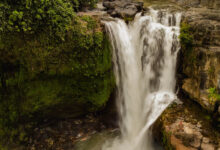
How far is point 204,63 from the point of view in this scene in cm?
525

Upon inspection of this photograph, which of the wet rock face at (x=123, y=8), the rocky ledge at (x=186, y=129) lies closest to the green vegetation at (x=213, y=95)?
the rocky ledge at (x=186, y=129)

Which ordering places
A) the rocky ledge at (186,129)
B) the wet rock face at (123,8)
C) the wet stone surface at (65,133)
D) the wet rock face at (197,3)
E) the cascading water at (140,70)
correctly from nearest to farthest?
the rocky ledge at (186,129) < the wet stone surface at (65,133) < the cascading water at (140,70) < the wet rock face at (123,8) < the wet rock face at (197,3)

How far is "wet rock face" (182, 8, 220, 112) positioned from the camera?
16.3ft

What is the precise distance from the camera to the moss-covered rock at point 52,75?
5023 millimetres

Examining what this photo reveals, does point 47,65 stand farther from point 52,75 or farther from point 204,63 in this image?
point 204,63

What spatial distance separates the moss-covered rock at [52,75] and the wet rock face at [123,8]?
7.08 ft

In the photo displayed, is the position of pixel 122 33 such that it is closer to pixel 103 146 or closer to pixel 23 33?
pixel 23 33

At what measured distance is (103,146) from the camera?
577 centimetres

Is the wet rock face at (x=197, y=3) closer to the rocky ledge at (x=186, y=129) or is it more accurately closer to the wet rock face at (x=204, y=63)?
the wet rock face at (x=204, y=63)

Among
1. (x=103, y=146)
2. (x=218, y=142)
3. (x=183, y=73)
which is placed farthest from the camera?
(x=183, y=73)

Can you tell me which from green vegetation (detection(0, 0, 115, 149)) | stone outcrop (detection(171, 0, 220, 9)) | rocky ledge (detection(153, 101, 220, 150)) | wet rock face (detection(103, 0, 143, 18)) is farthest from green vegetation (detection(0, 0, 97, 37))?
stone outcrop (detection(171, 0, 220, 9))

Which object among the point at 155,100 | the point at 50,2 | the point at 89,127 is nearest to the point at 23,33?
the point at 50,2

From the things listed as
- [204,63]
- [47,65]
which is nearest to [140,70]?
[204,63]

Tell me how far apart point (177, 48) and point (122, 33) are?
228 cm
